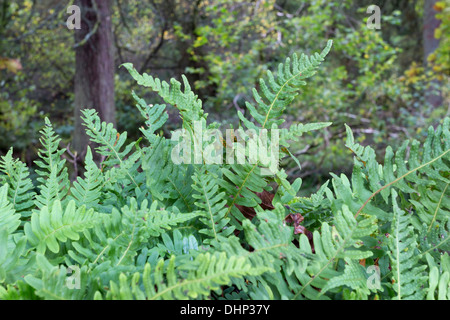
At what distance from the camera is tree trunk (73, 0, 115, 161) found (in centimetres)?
408

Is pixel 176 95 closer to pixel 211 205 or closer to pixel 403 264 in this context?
pixel 211 205

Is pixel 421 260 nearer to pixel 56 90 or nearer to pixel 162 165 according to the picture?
pixel 162 165

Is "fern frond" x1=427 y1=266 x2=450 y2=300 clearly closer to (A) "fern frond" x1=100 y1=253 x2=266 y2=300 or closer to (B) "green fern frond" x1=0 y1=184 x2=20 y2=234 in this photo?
(A) "fern frond" x1=100 y1=253 x2=266 y2=300

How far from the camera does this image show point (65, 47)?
6.74 metres

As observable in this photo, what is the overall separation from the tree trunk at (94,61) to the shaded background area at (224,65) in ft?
0.03

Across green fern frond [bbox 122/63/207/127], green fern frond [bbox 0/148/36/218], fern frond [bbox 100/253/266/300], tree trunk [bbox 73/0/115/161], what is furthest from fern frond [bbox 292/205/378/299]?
tree trunk [bbox 73/0/115/161]

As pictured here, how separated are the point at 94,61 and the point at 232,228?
3.97m

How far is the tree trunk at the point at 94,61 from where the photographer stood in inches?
161

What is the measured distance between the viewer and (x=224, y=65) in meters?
5.20

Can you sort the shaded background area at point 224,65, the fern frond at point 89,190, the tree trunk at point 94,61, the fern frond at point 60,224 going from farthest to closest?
the shaded background area at point 224,65 < the tree trunk at point 94,61 < the fern frond at point 89,190 < the fern frond at point 60,224

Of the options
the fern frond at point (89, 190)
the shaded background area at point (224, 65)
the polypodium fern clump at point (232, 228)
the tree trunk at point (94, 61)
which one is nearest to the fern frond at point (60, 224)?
the polypodium fern clump at point (232, 228)

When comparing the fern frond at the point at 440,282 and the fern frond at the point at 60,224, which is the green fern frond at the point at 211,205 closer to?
the fern frond at the point at 60,224
